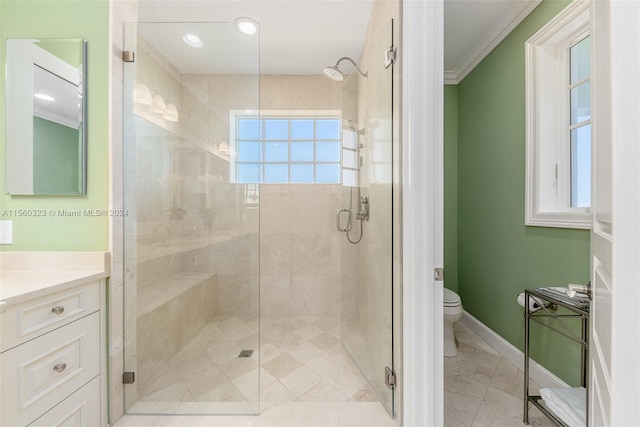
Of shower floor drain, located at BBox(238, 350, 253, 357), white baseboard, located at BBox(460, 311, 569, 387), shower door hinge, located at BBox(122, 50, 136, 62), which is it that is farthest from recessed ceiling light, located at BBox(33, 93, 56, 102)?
white baseboard, located at BBox(460, 311, 569, 387)

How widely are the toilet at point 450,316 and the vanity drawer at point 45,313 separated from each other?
2.22 meters

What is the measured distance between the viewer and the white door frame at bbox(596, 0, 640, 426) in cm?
35

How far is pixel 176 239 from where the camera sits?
5.49 feet

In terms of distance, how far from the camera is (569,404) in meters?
1.13

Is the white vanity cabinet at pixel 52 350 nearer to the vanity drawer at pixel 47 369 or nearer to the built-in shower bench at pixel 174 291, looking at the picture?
the vanity drawer at pixel 47 369

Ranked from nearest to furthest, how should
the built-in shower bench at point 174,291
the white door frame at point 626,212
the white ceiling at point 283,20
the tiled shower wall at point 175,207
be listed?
the white door frame at point 626,212 < the tiled shower wall at point 175,207 < the built-in shower bench at point 174,291 < the white ceiling at point 283,20

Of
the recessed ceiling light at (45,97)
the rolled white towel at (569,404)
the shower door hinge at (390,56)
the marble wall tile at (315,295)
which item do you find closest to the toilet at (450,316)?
the rolled white towel at (569,404)

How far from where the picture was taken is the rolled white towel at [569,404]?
107cm

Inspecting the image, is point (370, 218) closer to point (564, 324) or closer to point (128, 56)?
point (564, 324)

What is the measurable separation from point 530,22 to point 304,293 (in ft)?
9.82

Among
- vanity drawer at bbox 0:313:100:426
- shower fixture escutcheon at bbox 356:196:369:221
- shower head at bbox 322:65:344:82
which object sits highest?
shower head at bbox 322:65:344:82

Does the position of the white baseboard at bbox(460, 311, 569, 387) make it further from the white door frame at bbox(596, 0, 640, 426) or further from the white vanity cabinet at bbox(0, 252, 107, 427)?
the white vanity cabinet at bbox(0, 252, 107, 427)

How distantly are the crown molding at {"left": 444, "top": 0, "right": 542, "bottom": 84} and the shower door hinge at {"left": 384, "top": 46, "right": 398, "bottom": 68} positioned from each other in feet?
4.19

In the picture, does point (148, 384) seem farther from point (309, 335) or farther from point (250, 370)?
point (309, 335)
